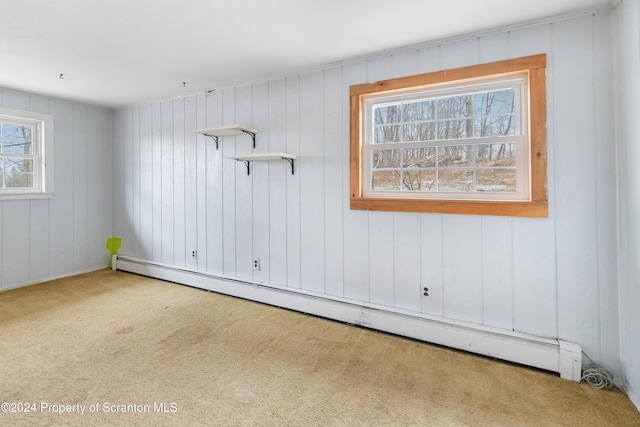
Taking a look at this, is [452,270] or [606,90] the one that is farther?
[452,270]

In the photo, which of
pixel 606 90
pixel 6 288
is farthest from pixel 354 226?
pixel 6 288

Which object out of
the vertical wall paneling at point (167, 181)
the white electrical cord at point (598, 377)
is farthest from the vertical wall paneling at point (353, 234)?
the vertical wall paneling at point (167, 181)

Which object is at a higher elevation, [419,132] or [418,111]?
[418,111]

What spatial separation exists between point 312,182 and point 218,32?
4.48 feet

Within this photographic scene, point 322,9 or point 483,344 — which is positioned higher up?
point 322,9

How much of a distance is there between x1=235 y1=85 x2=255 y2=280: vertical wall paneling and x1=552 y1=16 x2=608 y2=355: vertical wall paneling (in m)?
2.52

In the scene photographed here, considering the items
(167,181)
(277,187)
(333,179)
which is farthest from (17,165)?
(333,179)

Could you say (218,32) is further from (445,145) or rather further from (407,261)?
(407,261)

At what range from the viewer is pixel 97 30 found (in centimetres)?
212

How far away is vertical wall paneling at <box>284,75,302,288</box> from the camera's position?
289 centimetres

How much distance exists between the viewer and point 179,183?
3684 mm

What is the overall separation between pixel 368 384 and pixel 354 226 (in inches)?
48.7

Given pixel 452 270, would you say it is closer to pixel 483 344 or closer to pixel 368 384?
pixel 483 344

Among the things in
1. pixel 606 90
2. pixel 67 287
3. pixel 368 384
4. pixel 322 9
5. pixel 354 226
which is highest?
pixel 322 9
